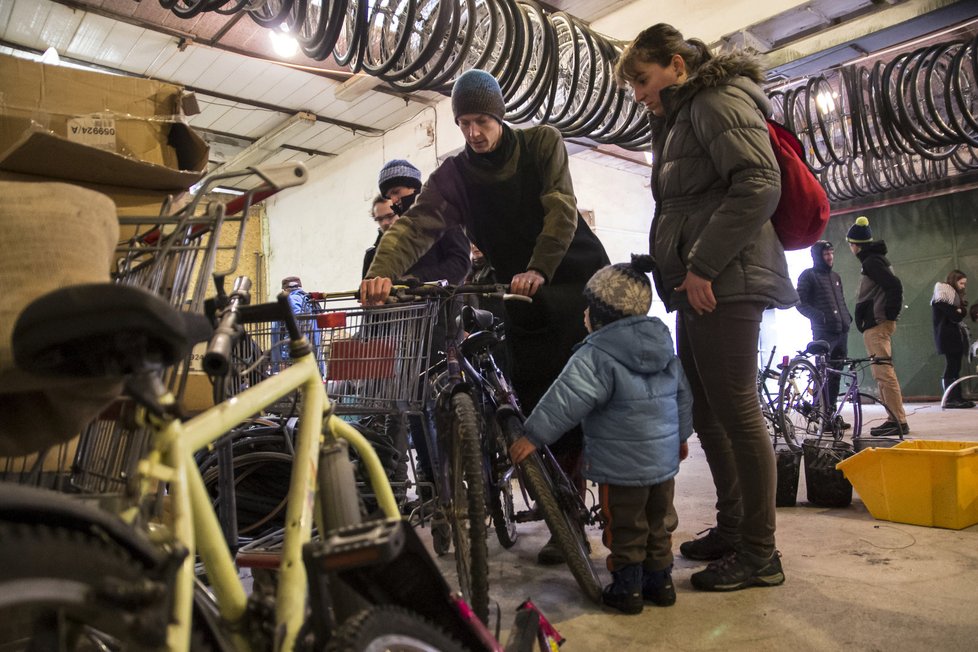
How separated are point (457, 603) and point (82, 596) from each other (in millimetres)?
648

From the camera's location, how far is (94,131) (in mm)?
1930

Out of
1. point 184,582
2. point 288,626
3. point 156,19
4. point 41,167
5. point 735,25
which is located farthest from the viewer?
point 156,19

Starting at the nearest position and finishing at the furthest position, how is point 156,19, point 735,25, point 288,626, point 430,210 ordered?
point 288,626
point 430,210
point 735,25
point 156,19

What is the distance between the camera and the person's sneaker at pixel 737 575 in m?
2.32

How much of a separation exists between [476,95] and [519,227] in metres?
0.53

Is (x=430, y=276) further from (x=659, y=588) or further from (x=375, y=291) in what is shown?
(x=659, y=588)

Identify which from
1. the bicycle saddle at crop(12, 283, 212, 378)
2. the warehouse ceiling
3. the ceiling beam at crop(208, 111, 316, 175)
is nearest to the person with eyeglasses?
the bicycle saddle at crop(12, 283, 212, 378)

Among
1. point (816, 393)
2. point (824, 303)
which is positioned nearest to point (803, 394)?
point (816, 393)

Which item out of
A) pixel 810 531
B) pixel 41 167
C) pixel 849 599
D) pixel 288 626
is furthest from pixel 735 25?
pixel 288 626

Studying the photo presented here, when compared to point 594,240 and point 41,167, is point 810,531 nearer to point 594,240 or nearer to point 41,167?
point 594,240

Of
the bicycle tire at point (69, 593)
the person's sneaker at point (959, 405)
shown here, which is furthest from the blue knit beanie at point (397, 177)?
the person's sneaker at point (959, 405)

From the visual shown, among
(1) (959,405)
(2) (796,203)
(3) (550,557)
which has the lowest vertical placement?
(1) (959,405)

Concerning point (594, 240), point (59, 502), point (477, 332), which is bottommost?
point (59, 502)

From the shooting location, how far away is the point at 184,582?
31.9 inches
